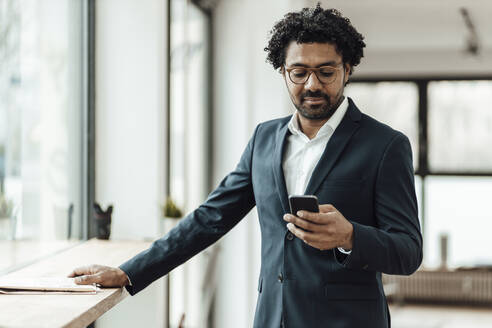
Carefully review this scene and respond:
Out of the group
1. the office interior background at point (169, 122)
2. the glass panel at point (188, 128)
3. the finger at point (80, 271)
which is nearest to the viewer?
the finger at point (80, 271)

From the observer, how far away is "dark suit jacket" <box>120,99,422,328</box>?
5.08 feet

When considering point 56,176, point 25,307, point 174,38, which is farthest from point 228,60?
point 25,307

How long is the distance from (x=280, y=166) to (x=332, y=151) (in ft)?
0.50

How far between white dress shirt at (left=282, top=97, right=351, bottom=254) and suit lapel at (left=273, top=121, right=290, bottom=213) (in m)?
0.02

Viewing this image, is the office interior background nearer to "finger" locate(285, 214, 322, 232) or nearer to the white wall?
the white wall

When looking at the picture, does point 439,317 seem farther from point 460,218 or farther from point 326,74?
point 326,74

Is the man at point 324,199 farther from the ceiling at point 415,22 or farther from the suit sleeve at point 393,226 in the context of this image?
the ceiling at point 415,22

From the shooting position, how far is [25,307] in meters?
1.52

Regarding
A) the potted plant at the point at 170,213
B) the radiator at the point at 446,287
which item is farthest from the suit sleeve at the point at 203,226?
the radiator at the point at 446,287

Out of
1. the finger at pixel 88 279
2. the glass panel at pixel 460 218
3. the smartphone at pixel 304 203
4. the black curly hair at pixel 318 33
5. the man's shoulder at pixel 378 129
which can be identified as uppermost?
the black curly hair at pixel 318 33

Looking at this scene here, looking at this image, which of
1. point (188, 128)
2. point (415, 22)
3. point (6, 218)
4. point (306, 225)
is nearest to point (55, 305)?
point (306, 225)

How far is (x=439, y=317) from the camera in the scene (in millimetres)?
7348

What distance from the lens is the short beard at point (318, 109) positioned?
166 centimetres

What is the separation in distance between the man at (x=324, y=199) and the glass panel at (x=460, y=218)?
7.00m
